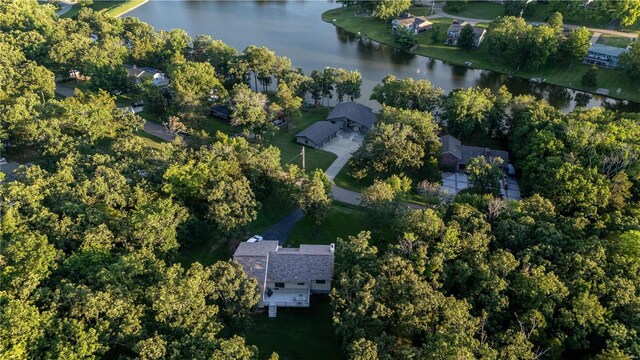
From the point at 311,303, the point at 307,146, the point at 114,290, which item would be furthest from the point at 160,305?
the point at 307,146

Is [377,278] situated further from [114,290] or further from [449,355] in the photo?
[114,290]

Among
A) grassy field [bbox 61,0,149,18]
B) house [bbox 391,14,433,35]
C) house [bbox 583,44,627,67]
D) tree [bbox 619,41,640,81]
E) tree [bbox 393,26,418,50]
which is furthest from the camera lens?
grassy field [bbox 61,0,149,18]

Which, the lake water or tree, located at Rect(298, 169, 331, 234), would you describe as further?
the lake water

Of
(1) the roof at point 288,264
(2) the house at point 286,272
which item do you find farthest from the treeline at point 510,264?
(2) the house at point 286,272

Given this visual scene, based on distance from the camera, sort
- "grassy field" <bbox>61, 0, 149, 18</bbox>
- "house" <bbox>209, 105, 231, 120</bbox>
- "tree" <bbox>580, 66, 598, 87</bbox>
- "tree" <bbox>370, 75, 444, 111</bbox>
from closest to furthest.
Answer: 1. "tree" <bbox>370, 75, 444, 111</bbox>
2. "house" <bbox>209, 105, 231, 120</bbox>
3. "tree" <bbox>580, 66, 598, 87</bbox>
4. "grassy field" <bbox>61, 0, 149, 18</bbox>

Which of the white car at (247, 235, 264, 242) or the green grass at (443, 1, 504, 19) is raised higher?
the green grass at (443, 1, 504, 19)

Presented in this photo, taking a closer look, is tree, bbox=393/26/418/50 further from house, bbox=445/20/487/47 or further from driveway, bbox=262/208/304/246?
driveway, bbox=262/208/304/246

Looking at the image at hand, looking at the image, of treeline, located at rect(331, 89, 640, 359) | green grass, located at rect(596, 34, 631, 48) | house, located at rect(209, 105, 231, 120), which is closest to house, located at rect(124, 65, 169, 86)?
house, located at rect(209, 105, 231, 120)

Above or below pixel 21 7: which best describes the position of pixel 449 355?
below

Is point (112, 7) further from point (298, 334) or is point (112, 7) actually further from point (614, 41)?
point (614, 41)
